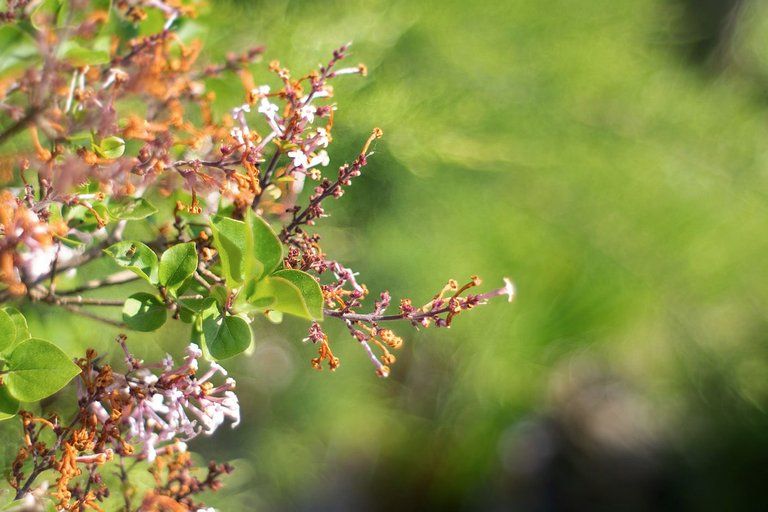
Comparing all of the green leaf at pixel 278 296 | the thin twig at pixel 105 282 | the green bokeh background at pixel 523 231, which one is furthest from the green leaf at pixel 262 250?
the green bokeh background at pixel 523 231

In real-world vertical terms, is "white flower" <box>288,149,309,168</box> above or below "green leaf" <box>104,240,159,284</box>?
above

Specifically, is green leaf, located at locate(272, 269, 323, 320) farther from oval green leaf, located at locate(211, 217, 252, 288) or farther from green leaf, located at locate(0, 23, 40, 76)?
green leaf, located at locate(0, 23, 40, 76)

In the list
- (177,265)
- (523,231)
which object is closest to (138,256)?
(177,265)

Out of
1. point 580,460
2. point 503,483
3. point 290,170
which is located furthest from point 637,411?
point 290,170

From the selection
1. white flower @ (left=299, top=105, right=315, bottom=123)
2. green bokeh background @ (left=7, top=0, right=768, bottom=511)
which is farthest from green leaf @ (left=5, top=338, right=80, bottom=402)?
green bokeh background @ (left=7, top=0, right=768, bottom=511)

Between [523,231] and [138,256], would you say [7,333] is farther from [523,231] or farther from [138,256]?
[523,231]

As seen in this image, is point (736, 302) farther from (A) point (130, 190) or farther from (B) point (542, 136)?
(A) point (130, 190)
